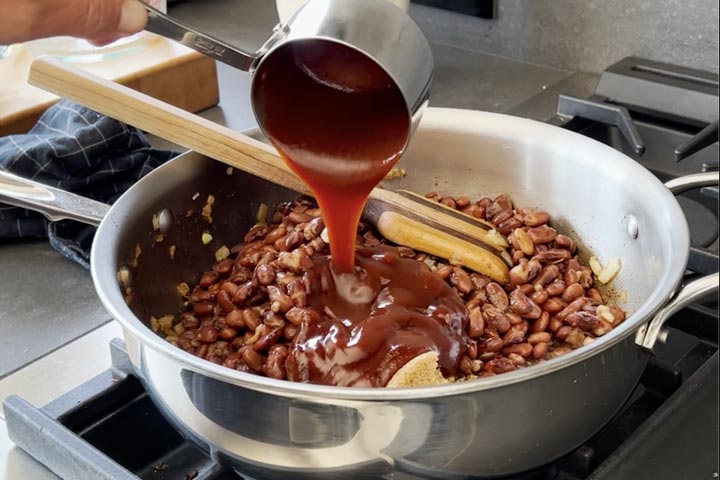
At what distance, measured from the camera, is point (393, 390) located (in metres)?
0.56

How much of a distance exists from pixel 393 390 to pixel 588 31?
3.37ft

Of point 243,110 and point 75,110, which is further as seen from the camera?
point 243,110

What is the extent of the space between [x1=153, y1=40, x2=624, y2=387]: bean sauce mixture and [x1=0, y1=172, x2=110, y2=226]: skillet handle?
0.45 ft

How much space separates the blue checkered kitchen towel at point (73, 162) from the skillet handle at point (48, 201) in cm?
24

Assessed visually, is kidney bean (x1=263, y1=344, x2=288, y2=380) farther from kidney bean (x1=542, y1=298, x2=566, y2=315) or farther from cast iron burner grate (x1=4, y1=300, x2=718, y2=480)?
kidney bean (x1=542, y1=298, x2=566, y2=315)

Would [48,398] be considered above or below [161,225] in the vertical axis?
below

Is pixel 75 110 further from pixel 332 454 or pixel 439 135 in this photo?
pixel 332 454

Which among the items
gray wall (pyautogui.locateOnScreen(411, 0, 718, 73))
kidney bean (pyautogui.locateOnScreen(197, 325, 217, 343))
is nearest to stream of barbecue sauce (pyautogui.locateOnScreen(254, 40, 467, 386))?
kidney bean (pyautogui.locateOnScreen(197, 325, 217, 343))

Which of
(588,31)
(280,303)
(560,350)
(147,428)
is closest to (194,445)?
(147,428)

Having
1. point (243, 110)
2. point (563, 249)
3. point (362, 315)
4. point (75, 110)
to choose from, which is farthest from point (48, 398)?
point (243, 110)

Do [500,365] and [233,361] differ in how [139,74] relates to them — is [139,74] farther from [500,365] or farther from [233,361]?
[500,365]

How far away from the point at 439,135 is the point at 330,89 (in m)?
0.25

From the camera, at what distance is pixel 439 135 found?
3.31 ft

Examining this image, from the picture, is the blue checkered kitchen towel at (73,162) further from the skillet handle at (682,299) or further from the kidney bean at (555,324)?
the skillet handle at (682,299)
